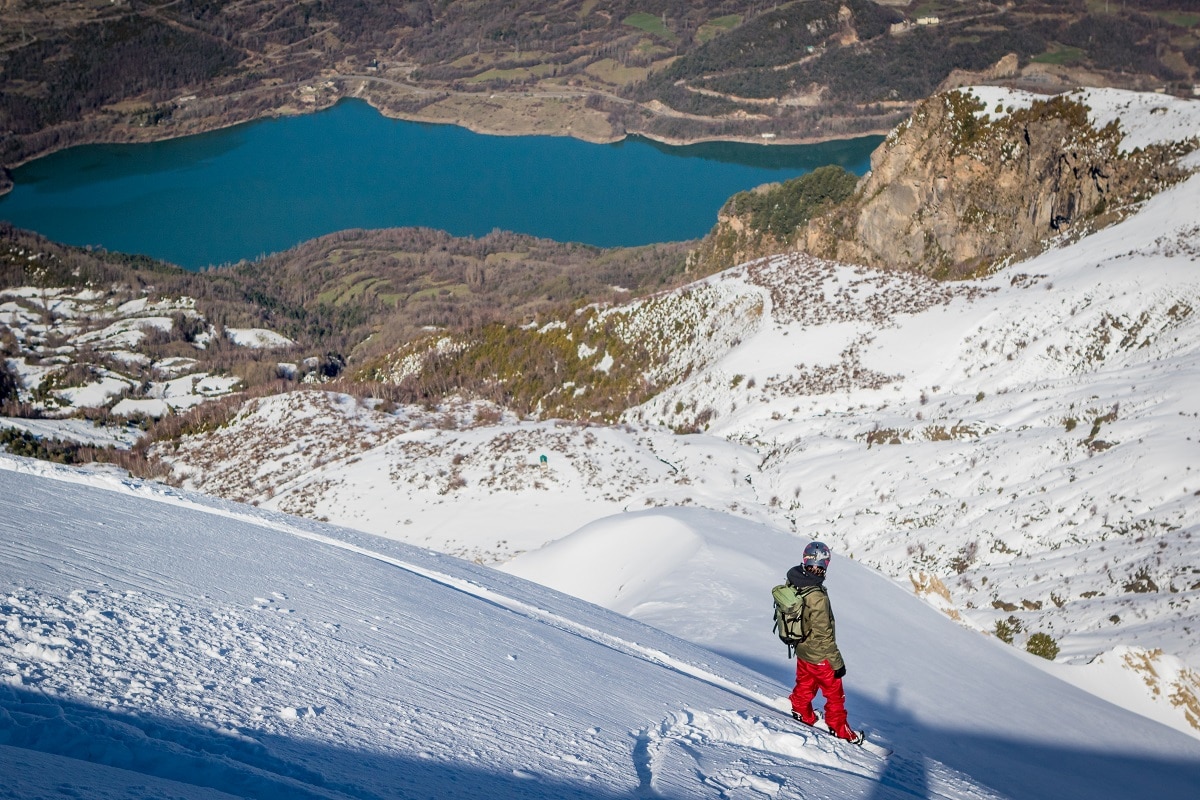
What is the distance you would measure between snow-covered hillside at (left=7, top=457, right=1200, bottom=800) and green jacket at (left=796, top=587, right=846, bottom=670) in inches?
23.4

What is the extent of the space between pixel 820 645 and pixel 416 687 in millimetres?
3211

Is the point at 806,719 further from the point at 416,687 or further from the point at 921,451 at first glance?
the point at 921,451

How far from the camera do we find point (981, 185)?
4866 cm

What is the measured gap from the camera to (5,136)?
589ft

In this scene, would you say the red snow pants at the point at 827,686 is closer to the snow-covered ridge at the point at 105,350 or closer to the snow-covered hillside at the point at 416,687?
the snow-covered hillside at the point at 416,687

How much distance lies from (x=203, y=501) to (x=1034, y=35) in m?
168

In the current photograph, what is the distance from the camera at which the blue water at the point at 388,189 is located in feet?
423

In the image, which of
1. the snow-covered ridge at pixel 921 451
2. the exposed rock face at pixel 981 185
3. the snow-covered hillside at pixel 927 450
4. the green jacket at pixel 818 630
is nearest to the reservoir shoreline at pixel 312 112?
the exposed rock face at pixel 981 185

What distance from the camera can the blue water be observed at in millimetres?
128875

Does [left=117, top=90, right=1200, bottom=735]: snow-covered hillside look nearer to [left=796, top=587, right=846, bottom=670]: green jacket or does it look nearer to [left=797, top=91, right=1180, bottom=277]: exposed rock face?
[left=797, top=91, right=1180, bottom=277]: exposed rock face

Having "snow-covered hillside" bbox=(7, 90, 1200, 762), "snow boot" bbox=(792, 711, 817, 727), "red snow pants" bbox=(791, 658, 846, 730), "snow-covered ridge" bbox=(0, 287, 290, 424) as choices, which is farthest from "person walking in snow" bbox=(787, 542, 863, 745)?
"snow-covered ridge" bbox=(0, 287, 290, 424)

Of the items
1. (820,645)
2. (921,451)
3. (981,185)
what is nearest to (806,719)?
(820,645)

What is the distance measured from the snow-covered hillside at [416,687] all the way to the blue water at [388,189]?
108 m

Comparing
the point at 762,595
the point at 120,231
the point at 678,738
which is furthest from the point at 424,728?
the point at 120,231
